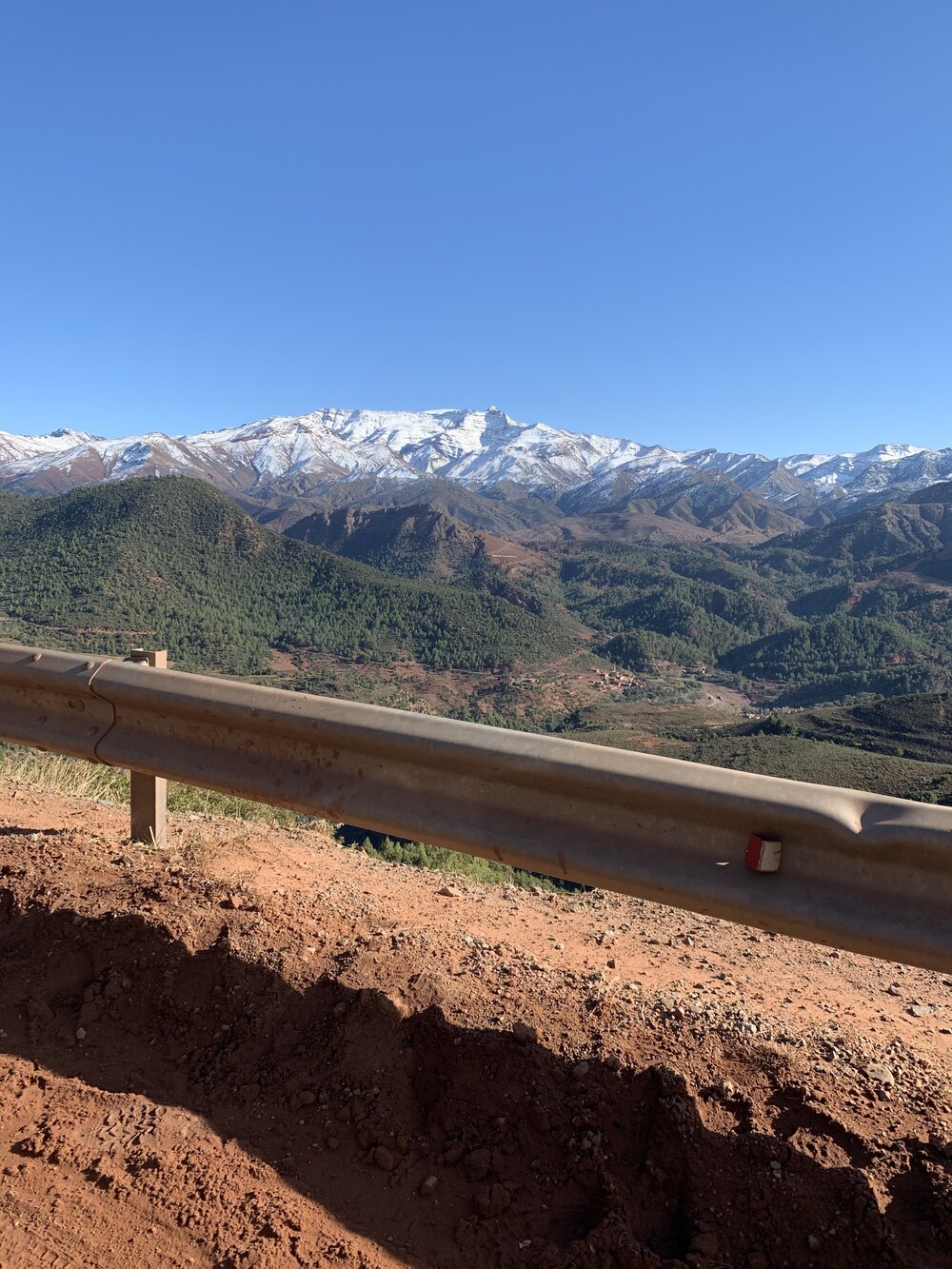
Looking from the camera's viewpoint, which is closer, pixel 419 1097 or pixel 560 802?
pixel 419 1097

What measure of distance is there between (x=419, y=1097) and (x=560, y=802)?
949 mm

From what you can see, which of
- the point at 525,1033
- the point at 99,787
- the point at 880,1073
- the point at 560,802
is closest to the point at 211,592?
the point at 99,787

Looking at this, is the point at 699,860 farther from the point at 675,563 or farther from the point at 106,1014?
the point at 675,563

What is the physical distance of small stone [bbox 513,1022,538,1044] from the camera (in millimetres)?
2361

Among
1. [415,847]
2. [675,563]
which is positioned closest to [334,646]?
[415,847]

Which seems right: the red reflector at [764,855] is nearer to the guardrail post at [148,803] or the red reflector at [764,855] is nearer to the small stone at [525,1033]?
the small stone at [525,1033]

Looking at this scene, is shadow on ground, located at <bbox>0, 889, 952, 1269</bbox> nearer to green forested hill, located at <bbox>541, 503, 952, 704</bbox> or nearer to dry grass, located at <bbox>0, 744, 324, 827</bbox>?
dry grass, located at <bbox>0, 744, 324, 827</bbox>

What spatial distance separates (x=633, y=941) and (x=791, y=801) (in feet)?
5.61

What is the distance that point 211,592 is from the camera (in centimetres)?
9644

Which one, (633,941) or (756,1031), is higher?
(756,1031)

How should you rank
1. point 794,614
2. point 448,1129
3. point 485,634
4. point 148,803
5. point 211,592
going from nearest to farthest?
1. point 448,1129
2. point 148,803
3. point 211,592
4. point 485,634
5. point 794,614

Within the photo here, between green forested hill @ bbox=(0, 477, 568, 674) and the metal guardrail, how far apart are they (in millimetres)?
72319

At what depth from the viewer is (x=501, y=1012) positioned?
2537 millimetres

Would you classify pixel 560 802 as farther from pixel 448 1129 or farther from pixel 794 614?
pixel 794 614
